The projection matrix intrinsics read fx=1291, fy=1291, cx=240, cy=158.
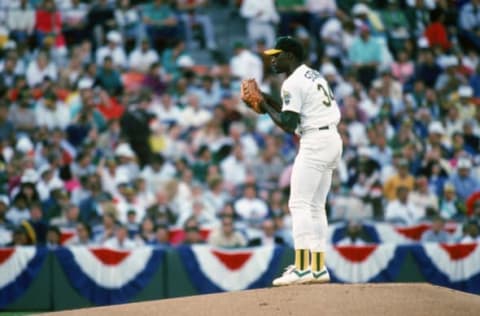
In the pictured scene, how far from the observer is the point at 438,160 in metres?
22.8

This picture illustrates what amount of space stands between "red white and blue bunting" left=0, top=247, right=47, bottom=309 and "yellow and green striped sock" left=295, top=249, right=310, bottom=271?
636 cm

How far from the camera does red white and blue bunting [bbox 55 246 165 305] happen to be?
1805 centimetres

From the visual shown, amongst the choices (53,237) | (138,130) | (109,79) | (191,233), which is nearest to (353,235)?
(191,233)

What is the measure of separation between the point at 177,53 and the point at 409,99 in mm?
4567

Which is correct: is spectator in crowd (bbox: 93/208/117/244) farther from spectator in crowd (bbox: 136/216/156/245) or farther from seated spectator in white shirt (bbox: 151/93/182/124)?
seated spectator in white shirt (bbox: 151/93/182/124)

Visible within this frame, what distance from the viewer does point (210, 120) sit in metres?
23.0

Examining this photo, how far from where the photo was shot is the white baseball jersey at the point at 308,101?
488 inches

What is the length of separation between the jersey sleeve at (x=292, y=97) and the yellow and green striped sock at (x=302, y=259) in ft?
4.44

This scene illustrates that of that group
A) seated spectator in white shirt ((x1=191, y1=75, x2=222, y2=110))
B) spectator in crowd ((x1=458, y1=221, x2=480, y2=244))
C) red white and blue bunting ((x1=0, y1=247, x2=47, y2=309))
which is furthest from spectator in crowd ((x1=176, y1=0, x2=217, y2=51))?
red white and blue bunting ((x1=0, y1=247, x2=47, y2=309))

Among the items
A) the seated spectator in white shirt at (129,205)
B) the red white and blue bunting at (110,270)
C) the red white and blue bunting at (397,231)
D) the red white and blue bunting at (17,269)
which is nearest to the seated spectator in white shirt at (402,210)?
the red white and blue bunting at (397,231)

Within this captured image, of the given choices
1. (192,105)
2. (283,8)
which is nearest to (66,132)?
(192,105)

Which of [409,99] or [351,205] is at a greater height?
[409,99]

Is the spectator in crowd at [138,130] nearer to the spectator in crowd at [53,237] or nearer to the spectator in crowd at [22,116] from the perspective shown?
the spectator in crowd at [22,116]

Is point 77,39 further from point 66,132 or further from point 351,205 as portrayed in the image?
point 351,205
